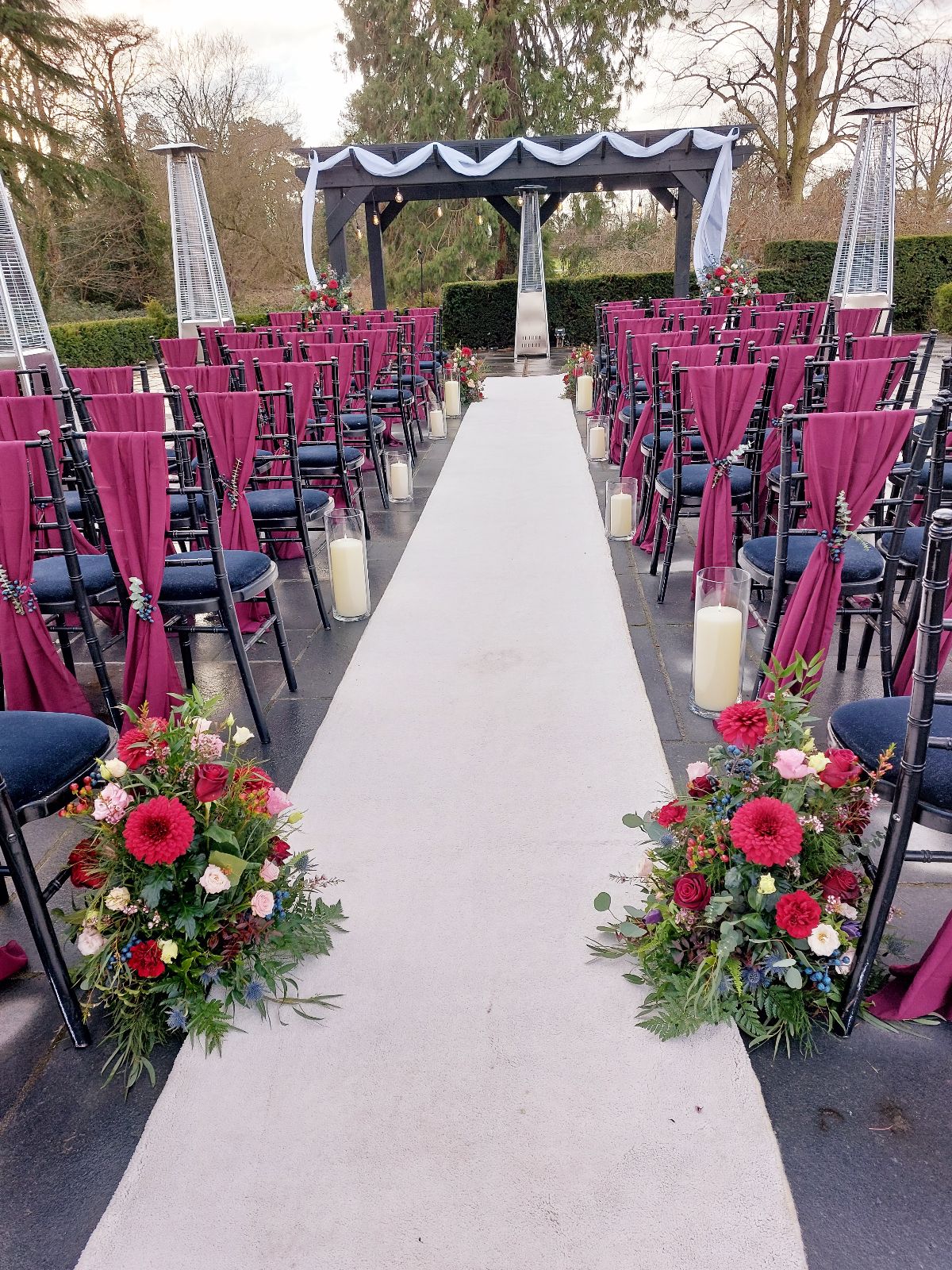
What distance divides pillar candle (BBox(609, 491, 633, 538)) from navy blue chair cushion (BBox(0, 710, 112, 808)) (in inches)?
127

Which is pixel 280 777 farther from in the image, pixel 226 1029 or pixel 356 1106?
pixel 356 1106

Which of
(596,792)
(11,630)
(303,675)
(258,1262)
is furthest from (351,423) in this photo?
(258,1262)

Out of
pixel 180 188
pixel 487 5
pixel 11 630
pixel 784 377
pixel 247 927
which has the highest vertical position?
pixel 487 5

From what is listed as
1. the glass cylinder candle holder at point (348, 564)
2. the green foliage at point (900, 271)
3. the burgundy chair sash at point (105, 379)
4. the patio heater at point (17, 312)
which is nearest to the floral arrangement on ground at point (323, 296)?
the patio heater at point (17, 312)

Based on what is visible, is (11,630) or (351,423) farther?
(351,423)

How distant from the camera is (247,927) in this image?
1.71m

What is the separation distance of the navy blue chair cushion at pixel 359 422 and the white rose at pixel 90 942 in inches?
163

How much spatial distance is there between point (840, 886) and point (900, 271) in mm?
16687

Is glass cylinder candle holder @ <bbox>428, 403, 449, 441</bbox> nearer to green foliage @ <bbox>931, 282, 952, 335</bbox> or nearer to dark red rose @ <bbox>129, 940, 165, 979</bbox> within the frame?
dark red rose @ <bbox>129, 940, 165, 979</bbox>

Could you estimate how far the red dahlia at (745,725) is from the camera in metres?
1.69

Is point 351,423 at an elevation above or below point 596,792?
above

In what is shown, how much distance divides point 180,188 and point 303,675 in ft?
23.6

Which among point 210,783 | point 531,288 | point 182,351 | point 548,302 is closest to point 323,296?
point 531,288

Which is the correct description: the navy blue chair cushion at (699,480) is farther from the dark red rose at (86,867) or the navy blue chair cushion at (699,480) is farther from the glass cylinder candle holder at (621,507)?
the dark red rose at (86,867)
